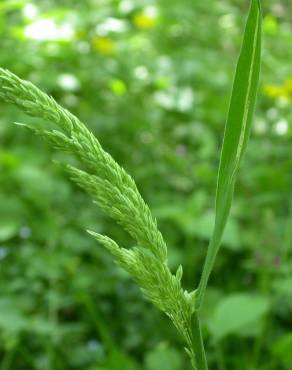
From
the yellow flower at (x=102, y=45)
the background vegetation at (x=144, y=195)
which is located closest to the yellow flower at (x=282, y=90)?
the background vegetation at (x=144, y=195)

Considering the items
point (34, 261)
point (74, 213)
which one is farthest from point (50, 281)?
point (74, 213)

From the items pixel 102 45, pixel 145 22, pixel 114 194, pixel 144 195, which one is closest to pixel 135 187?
pixel 114 194

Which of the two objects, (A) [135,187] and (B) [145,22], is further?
(B) [145,22]

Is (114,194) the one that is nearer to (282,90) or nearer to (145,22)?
(282,90)

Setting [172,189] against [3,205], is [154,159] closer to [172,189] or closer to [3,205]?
[172,189]

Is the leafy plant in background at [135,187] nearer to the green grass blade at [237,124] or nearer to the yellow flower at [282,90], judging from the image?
the green grass blade at [237,124]

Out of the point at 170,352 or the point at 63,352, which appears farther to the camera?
the point at 63,352
